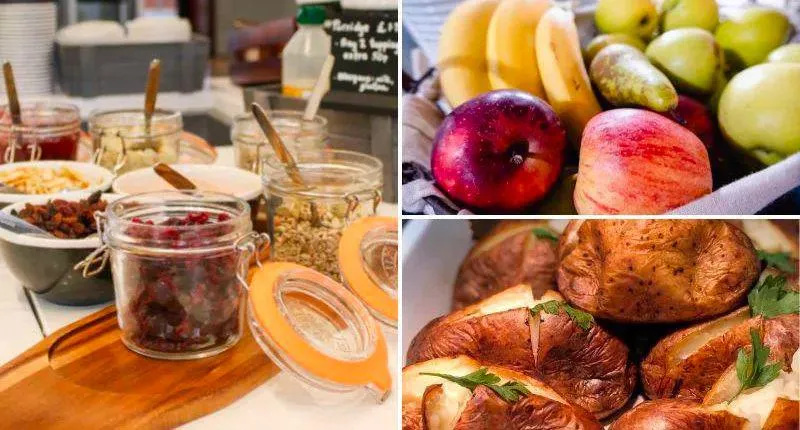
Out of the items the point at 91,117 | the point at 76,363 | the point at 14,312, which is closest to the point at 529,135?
the point at 76,363

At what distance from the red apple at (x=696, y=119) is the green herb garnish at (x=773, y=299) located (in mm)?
119

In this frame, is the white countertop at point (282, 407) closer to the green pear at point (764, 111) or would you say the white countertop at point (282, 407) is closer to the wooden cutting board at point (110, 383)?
the wooden cutting board at point (110, 383)

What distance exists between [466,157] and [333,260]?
1.54 feet

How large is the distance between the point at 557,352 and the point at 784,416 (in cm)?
17

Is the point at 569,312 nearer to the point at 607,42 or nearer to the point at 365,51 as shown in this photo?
the point at 607,42

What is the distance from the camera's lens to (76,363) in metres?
0.91

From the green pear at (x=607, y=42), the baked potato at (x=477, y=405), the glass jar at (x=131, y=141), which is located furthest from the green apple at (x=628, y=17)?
the glass jar at (x=131, y=141)

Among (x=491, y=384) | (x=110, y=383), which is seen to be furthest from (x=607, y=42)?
(x=110, y=383)

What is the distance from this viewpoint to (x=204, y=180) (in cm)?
128

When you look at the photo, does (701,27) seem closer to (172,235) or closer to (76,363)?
(172,235)

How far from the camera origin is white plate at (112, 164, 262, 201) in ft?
4.02

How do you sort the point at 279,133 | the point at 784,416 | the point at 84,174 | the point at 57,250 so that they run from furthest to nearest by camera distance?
the point at 279,133
the point at 84,174
the point at 57,250
the point at 784,416

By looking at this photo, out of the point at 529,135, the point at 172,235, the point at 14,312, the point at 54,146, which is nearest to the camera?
the point at 529,135

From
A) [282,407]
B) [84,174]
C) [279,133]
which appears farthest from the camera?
[279,133]
